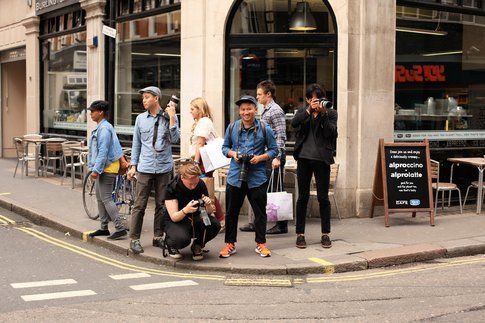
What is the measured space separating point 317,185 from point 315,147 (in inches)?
19.1

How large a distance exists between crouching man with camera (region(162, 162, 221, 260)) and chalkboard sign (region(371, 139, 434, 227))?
3.18 metres

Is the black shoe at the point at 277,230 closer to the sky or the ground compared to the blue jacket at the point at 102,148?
closer to the ground

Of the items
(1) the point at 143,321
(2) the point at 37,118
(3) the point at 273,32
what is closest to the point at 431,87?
(3) the point at 273,32

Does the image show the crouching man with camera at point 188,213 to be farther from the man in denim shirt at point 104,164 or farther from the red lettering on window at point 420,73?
the red lettering on window at point 420,73

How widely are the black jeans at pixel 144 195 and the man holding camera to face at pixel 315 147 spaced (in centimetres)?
173

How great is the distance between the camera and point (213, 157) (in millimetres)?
8438

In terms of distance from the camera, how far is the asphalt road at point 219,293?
Result: 5.54 meters

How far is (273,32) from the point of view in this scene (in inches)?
405

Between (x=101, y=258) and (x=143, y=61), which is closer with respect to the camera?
(x=101, y=258)

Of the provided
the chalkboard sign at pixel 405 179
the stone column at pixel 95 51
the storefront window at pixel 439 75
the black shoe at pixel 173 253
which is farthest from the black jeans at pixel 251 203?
the stone column at pixel 95 51

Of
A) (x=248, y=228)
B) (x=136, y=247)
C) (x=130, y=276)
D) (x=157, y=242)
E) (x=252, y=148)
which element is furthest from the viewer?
(x=248, y=228)

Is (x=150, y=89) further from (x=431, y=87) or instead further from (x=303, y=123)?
(x=431, y=87)

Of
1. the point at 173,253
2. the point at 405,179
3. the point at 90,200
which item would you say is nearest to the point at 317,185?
the point at 173,253

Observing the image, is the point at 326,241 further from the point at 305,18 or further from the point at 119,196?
the point at 305,18
